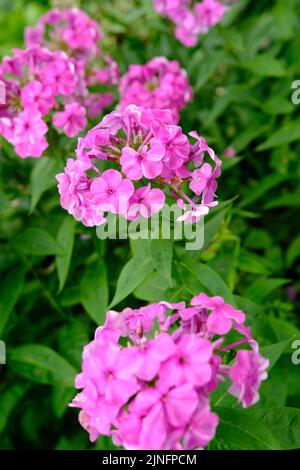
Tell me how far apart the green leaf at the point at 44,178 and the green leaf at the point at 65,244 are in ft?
0.44

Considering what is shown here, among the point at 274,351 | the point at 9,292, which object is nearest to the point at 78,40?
the point at 9,292

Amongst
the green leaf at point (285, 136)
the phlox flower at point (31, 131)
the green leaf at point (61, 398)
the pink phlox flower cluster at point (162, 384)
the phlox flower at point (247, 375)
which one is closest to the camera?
the pink phlox flower cluster at point (162, 384)

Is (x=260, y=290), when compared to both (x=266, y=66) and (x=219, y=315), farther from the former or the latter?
(x=266, y=66)

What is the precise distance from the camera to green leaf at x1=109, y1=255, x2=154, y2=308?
1644 mm

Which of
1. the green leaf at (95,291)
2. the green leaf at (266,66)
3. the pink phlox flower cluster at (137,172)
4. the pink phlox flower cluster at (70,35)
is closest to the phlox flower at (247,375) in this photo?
the pink phlox flower cluster at (137,172)

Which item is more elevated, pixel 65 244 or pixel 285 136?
pixel 285 136

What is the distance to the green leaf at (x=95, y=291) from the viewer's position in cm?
210

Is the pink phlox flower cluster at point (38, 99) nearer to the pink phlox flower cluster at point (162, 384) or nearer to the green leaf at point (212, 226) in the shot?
the green leaf at point (212, 226)

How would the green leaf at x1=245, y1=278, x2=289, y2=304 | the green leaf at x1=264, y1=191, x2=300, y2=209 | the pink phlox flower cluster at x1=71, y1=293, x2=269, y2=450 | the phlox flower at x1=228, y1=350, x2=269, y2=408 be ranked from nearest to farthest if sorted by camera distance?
the pink phlox flower cluster at x1=71, y1=293, x2=269, y2=450, the phlox flower at x1=228, y1=350, x2=269, y2=408, the green leaf at x1=245, y1=278, x2=289, y2=304, the green leaf at x1=264, y1=191, x2=300, y2=209

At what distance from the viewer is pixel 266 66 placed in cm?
282

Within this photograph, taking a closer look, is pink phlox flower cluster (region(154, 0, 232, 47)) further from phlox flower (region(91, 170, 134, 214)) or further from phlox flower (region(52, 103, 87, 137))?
phlox flower (region(91, 170, 134, 214))

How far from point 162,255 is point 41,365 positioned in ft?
2.78

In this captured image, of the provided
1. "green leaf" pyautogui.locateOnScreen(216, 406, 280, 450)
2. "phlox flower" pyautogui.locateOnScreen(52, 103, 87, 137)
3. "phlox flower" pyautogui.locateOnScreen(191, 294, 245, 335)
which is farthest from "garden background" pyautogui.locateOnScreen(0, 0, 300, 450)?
"phlox flower" pyautogui.locateOnScreen(191, 294, 245, 335)

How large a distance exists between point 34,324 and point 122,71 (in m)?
1.43
